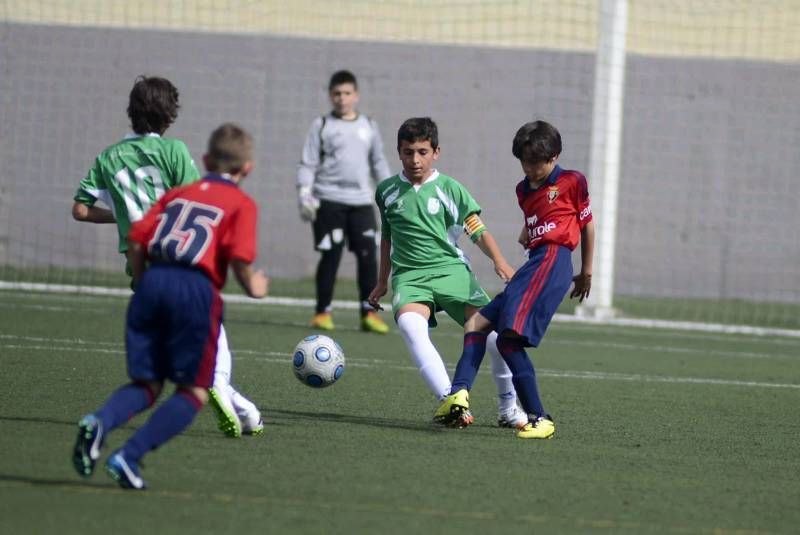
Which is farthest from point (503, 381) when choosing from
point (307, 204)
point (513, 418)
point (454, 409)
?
Result: point (307, 204)

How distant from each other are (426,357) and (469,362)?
0.25m

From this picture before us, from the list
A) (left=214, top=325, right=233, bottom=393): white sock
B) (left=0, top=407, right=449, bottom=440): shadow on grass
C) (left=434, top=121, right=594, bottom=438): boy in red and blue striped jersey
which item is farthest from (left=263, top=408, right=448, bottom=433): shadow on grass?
(left=214, top=325, right=233, bottom=393): white sock

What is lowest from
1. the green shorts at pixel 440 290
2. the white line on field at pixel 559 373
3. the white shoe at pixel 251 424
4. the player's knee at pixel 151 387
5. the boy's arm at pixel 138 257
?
the white line on field at pixel 559 373

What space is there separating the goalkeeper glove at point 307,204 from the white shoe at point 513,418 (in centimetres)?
497

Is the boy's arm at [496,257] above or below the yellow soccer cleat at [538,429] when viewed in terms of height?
above

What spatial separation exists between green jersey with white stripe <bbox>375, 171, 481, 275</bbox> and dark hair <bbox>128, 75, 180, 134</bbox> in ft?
4.58

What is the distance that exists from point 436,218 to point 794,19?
1064cm

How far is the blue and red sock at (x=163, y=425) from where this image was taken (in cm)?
473

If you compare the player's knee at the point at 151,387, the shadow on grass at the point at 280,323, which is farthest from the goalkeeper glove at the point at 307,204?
the player's knee at the point at 151,387

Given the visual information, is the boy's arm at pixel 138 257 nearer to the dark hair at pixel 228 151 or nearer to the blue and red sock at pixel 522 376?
the dark hair at pixel 228 151

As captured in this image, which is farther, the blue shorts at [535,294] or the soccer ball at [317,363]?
the soccer ball at [317,363]

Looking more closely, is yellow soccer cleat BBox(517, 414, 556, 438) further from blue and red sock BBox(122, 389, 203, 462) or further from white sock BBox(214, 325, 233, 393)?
blue and red sock BBox(122, 389, 203, 462)

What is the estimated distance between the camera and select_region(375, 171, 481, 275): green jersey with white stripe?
7.09 metres

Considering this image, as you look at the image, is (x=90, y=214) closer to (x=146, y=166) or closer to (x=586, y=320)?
(x=146, y=166)
